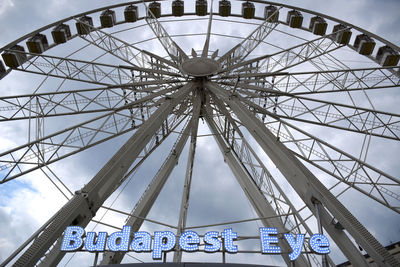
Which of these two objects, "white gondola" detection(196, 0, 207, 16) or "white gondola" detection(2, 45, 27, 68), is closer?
"white gondola" detection(2, 45, 27, 68)

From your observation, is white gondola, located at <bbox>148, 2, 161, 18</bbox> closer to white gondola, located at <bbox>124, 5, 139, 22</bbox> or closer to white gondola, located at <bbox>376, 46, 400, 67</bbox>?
white gondola, located at <bbox>124, 5, 139, 22</bbox>

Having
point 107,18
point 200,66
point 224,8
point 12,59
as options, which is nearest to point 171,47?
point 200,66

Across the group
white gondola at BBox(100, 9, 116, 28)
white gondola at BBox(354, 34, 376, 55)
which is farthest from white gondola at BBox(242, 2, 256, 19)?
white gondola at BBox(100, 9, 116, 28)

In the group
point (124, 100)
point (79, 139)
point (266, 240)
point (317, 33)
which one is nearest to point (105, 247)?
point (266, 240)

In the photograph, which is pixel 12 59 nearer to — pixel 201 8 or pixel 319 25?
Answer: pixel 201 8

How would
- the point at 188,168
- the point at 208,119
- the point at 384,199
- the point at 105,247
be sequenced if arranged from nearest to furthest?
the point at 105,247 → the point at 384,199 → the point at 188,168 → the point at 208,119

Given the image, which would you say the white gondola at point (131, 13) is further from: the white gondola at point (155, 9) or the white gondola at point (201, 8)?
the white gondola at point (201, 8)

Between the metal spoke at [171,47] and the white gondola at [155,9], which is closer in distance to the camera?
the metal spoke at [171,47]

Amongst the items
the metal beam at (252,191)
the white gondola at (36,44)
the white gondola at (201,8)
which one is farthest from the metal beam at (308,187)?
the white gondola at (36,44)

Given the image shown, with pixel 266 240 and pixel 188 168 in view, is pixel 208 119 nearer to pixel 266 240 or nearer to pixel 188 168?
pixel 188 168
